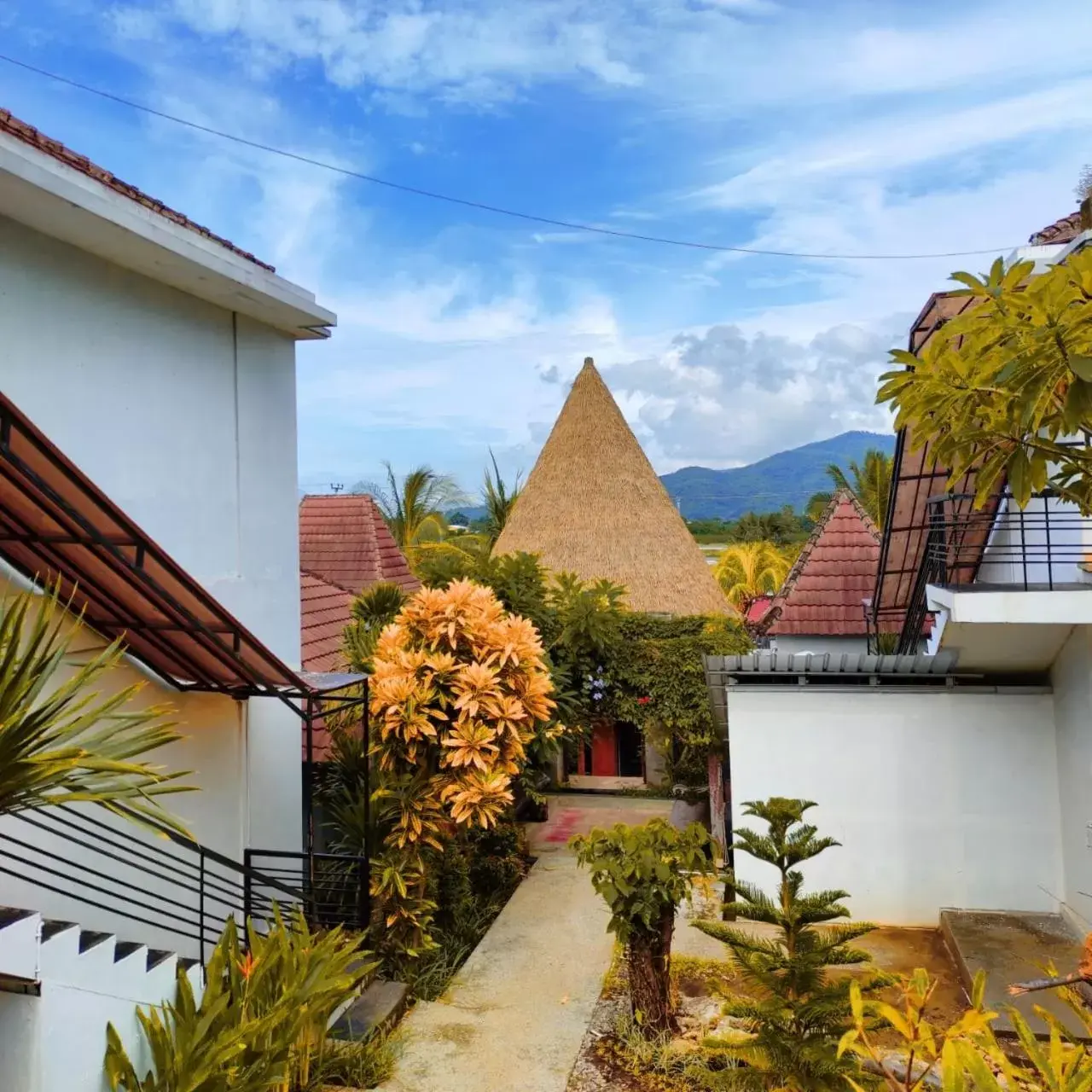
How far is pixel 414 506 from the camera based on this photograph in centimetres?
2783

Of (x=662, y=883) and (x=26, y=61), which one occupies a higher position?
(x=26, y=61)

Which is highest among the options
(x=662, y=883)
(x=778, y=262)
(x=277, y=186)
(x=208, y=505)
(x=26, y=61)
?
(x=778, y=262)

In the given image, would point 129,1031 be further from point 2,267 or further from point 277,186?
point 277,186

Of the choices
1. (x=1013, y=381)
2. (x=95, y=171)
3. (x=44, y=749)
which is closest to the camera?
(x=1013, y=381)

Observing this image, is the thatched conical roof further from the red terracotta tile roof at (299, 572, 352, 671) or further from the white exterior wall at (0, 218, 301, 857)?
the white exterior wall at (0, 218, 301, 857)

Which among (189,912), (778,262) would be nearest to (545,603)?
(189,912)

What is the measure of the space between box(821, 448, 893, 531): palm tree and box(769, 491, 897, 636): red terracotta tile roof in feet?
40.1

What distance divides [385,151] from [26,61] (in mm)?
7795

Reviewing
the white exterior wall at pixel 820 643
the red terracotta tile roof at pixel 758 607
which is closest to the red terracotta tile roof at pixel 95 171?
the white exterior wall at pixel 820 643

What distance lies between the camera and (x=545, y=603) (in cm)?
1224

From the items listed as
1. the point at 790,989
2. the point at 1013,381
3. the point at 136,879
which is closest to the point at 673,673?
the point at 790,989

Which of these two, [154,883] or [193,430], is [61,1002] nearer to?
[154,883]

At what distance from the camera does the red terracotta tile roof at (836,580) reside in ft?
42.2

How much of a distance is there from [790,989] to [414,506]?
2386cm
